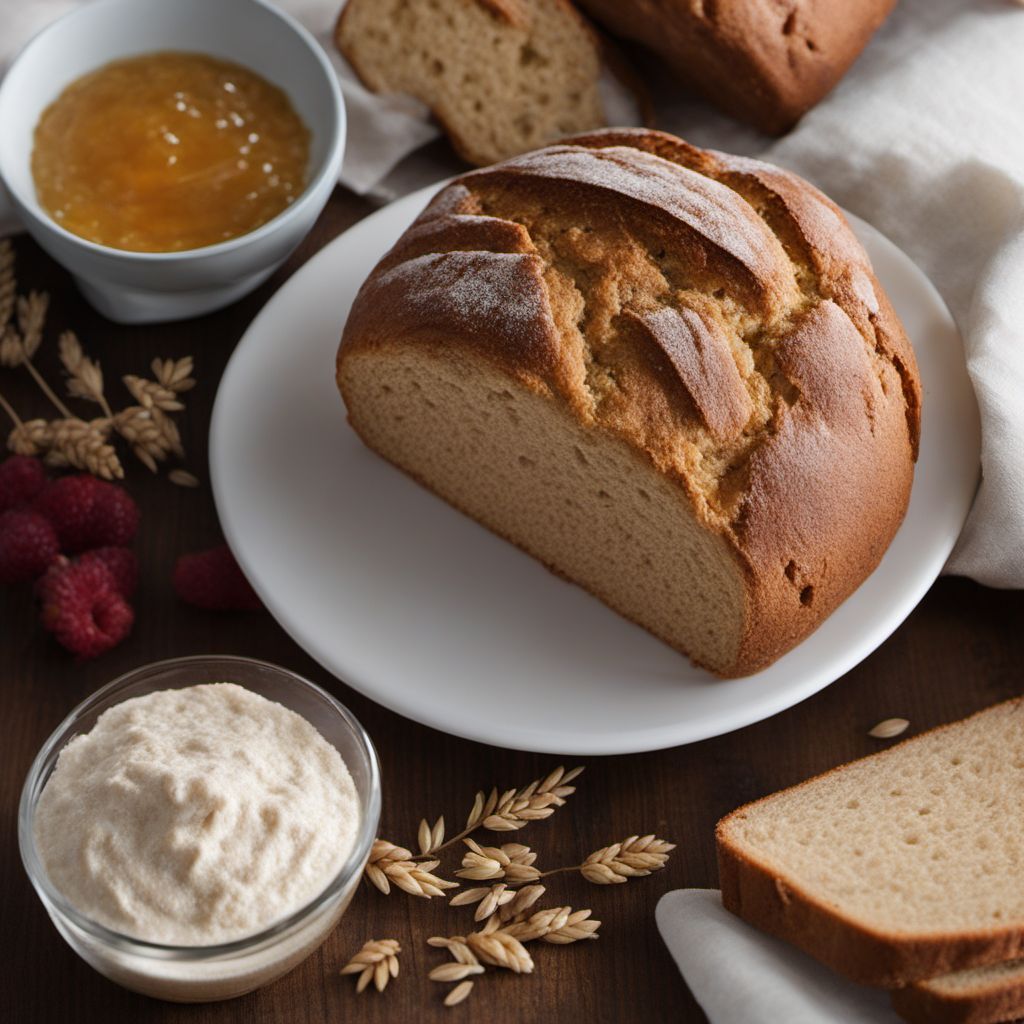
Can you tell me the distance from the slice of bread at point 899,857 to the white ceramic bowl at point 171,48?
1.75 metres

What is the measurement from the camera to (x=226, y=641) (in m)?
3.11

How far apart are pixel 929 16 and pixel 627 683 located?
2113mm

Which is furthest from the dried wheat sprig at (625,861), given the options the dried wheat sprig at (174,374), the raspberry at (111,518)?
the dried wheat sprig at (174,374)

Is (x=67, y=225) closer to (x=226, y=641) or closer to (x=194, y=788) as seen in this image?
(x=226, y=641)

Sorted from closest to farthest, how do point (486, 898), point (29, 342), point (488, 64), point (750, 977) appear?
point (750, 977)
point (486, 898)
point (29, 342)
point (488, 64)

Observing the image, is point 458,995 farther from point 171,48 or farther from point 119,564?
point 171,48

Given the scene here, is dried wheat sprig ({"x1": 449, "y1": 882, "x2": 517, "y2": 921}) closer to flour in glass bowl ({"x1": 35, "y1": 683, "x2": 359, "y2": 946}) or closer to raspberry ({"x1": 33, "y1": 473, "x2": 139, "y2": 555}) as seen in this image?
flour in glass bowl ({"x1": 35, "y1": 683, "x2": 359, "y2": 946})

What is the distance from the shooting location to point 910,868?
8.56 ft

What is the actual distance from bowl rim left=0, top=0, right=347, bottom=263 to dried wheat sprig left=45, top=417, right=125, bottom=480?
16.0 inches

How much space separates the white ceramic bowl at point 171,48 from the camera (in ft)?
10.9

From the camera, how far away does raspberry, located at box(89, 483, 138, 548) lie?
10.4 ft

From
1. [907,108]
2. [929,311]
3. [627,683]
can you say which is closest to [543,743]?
[627,683]

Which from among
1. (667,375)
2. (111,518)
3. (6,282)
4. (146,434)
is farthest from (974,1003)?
(6,282)

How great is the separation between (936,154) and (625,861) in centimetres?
194
